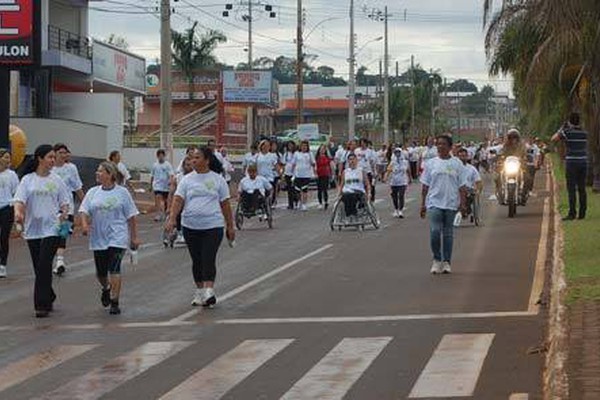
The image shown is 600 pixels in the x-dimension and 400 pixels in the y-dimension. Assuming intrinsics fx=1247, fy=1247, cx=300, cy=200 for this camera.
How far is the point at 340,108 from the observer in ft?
410

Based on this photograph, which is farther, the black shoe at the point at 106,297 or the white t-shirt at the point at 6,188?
the white t-shirt at the point at 6,188

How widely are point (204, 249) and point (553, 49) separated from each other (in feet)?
31.4

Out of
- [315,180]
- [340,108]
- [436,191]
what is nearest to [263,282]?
[436,191]

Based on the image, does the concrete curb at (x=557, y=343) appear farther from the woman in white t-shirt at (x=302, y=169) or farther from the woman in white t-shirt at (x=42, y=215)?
the woman in white t-shirt at (x=302, y=169)

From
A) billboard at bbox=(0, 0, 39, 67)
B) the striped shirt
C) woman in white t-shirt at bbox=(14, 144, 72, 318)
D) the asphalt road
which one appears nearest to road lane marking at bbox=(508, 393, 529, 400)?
the asphalt road

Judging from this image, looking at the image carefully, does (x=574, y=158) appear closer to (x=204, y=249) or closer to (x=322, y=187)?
(x=204, y=249)

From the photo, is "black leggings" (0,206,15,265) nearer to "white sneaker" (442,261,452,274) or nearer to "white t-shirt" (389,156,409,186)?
"white sneaker" (442,261,452,274)

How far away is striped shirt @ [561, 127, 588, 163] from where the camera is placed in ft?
68.2

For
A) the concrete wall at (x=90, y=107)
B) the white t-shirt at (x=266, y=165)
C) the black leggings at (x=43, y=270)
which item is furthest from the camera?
the concrete wall at (x=90, y=107)

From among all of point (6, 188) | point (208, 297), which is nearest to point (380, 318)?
point (208, 297)

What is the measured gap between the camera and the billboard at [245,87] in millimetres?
74938

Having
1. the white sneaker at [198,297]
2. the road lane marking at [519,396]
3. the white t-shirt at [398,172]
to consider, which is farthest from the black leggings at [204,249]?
the white t-shirt at [398,172]

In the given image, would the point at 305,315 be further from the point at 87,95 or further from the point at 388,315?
the point at 87,95

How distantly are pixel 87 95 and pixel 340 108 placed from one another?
76.0m
